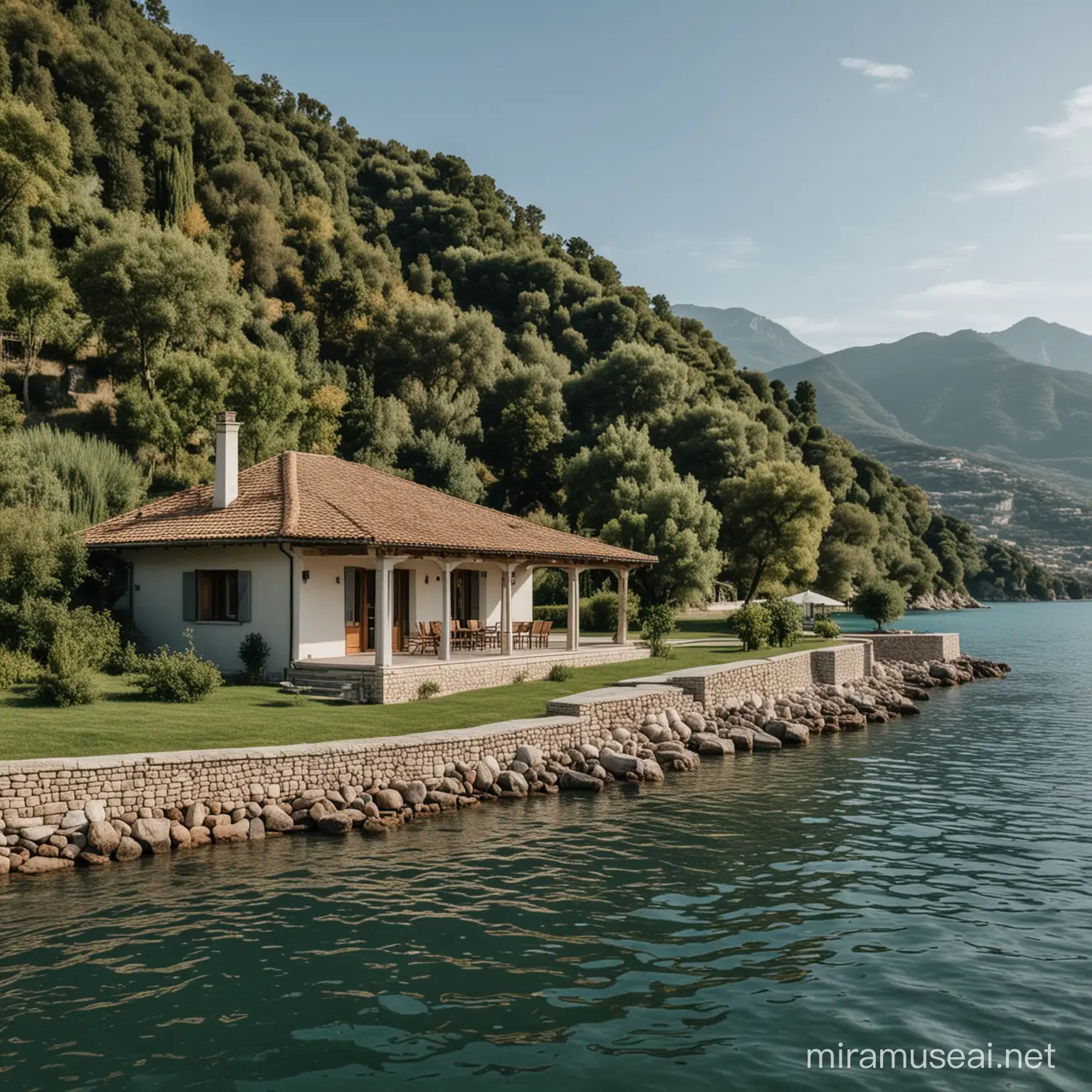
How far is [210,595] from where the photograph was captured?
79.0ft

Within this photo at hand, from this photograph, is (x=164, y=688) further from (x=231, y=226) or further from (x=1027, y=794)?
(x=231, y=226)

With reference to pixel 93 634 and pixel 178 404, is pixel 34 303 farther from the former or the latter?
pixel 93 634

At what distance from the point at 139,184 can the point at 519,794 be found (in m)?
60.1

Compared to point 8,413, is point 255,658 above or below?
below

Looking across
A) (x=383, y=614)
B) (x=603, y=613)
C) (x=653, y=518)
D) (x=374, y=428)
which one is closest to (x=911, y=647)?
(x=653, y=518)

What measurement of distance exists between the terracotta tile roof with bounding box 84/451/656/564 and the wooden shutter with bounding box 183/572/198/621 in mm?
1229

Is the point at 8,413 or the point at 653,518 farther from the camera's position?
the point at 653,518

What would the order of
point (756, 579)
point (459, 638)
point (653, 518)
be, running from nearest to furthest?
point (459, 638), point (653, 518), point (756, 579)

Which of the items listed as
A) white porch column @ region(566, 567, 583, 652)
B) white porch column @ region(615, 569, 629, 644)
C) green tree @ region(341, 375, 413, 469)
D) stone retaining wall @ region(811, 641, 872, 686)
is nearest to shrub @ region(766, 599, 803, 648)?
stone retaining wall @ region(811, 641, 872, 686)

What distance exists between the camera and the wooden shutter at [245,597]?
2319cm

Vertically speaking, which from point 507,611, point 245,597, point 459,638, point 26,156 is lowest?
point 459,638

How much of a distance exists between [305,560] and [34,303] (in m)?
28.3

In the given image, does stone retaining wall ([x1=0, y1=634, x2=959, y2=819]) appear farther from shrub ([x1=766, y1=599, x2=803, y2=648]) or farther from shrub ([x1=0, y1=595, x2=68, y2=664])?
shrub ([x1=766, y1=599, x2=803, y2=648])

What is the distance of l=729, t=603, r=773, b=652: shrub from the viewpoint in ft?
115
